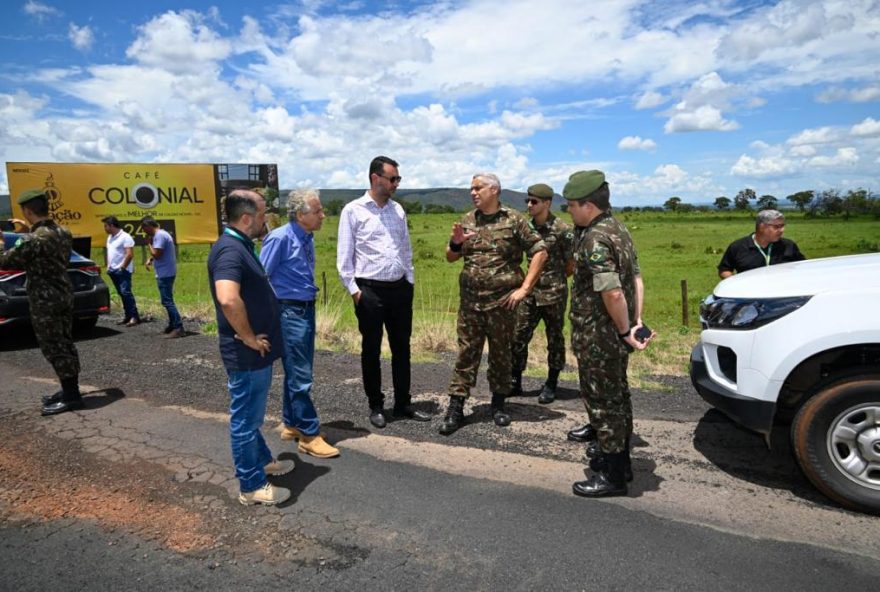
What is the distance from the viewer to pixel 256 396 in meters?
3.35

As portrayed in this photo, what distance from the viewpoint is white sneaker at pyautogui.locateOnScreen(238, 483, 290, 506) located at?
329cm

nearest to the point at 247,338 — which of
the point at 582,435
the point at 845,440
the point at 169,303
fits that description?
the point at 582,435

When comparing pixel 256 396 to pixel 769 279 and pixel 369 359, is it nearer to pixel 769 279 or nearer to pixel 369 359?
pixel 369 359

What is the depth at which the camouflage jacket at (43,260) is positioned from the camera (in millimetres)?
4875

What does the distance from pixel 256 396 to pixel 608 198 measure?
2377 mm

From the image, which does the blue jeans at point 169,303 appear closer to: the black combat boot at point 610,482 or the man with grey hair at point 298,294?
the man with grey hair at point 298,294

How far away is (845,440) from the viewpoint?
10.5 ft

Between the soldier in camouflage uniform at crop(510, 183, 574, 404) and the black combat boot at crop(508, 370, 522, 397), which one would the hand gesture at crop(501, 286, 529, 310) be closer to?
the soldier in camouflage uniform at crop(510, 183, 574, 404)

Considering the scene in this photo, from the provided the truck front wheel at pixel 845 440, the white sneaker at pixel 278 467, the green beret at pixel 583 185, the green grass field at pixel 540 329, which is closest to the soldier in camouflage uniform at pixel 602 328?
the green beret at pixel 583 185

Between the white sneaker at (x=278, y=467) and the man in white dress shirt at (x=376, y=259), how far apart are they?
96 cm

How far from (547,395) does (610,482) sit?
6.34 feet

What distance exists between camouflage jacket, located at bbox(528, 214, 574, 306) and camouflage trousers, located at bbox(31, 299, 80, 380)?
4.26 m

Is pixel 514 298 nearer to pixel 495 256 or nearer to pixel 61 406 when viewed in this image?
pixel 495 256

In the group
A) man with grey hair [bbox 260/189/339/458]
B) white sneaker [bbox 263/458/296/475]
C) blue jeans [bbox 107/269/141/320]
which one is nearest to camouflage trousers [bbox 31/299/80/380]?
man with grey hair [bbox 260/189/339/458]
